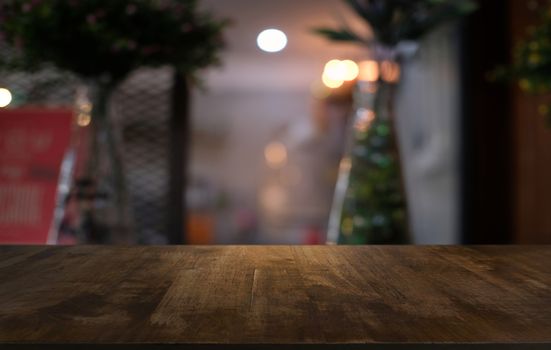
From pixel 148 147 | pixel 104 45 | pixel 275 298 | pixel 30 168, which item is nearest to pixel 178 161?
pixel 148 147

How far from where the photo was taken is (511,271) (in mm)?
750

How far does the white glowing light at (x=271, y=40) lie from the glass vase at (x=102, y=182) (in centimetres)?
335

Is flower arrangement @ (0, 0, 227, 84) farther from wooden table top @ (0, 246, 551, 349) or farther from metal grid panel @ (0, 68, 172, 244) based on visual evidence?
metal grid panel @ (0, 68, 172, 244)

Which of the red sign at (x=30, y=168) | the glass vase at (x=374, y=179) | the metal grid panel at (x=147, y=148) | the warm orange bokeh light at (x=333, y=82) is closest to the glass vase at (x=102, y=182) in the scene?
the red sign at (x=30, y=168)

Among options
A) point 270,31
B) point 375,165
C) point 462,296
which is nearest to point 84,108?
point 375,165

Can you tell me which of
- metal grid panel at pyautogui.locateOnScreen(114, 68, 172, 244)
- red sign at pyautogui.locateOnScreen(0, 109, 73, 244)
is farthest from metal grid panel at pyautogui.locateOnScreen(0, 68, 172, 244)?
red sign at pyautogui.locateOnScreen(0, 109, 73, 244)

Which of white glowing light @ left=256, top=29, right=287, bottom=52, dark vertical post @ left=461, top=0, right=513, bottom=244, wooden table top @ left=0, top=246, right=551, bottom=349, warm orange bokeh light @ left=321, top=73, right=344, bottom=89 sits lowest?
wooden table top @ left=0, top=246, right=551, bottom=349

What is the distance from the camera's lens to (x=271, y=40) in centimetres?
555

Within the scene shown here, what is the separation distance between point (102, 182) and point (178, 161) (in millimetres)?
1407

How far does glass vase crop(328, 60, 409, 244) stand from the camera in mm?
2283

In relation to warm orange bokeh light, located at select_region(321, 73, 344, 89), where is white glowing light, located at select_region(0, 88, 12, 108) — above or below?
below

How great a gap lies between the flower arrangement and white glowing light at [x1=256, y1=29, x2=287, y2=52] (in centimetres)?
320

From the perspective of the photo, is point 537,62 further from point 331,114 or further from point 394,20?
point 331,114

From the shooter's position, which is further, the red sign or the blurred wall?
the blurred wall
